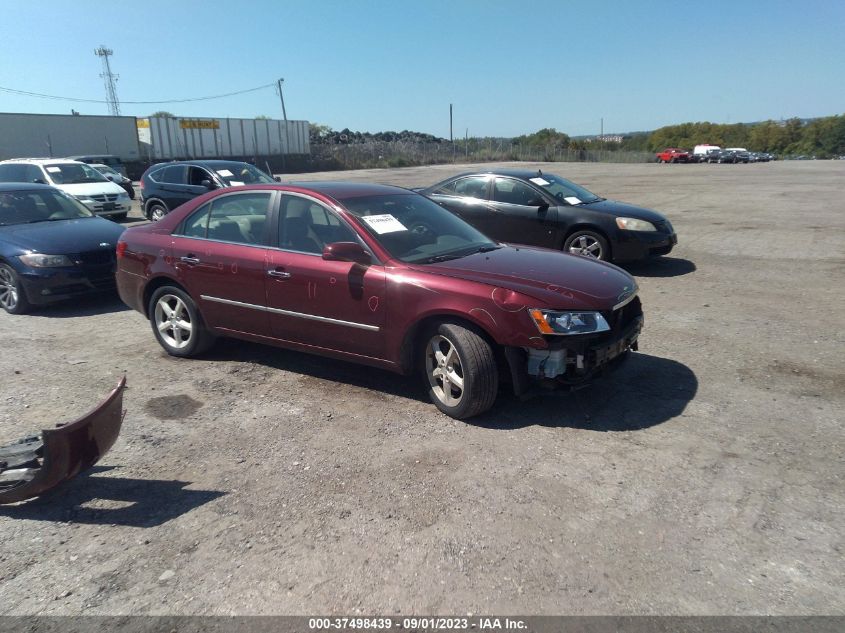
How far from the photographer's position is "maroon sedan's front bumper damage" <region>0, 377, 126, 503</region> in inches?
134

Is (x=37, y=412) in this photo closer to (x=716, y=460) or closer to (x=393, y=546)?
(x=393, y=546)

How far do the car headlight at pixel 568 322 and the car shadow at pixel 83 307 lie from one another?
5.94 meters

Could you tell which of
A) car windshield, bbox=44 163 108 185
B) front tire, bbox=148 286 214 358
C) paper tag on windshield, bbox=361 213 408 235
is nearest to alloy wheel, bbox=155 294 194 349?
front tire, bbox=148 286 214 358

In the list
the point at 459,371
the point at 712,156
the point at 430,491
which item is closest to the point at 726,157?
the point at 712,156

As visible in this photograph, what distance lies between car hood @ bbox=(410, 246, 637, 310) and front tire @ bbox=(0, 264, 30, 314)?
5.68m

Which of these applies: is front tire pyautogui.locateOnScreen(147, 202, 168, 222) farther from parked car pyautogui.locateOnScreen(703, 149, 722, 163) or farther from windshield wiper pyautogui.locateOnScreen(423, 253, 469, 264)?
parked car pyautogui.locateOnScreen(703, 149, 722, 163)

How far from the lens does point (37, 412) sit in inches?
189

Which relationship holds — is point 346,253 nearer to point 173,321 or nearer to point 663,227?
point 173,321

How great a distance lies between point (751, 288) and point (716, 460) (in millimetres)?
5334

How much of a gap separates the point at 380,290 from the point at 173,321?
2.42 meters

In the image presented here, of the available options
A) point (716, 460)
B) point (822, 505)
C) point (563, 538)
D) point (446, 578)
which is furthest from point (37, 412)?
point (822, 505)

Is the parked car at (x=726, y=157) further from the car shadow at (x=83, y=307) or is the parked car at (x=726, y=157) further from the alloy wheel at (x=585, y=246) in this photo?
the car shadow at (x=83, y=307)

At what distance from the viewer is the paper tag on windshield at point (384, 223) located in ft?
16.5

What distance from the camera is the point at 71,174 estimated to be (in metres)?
16.2
